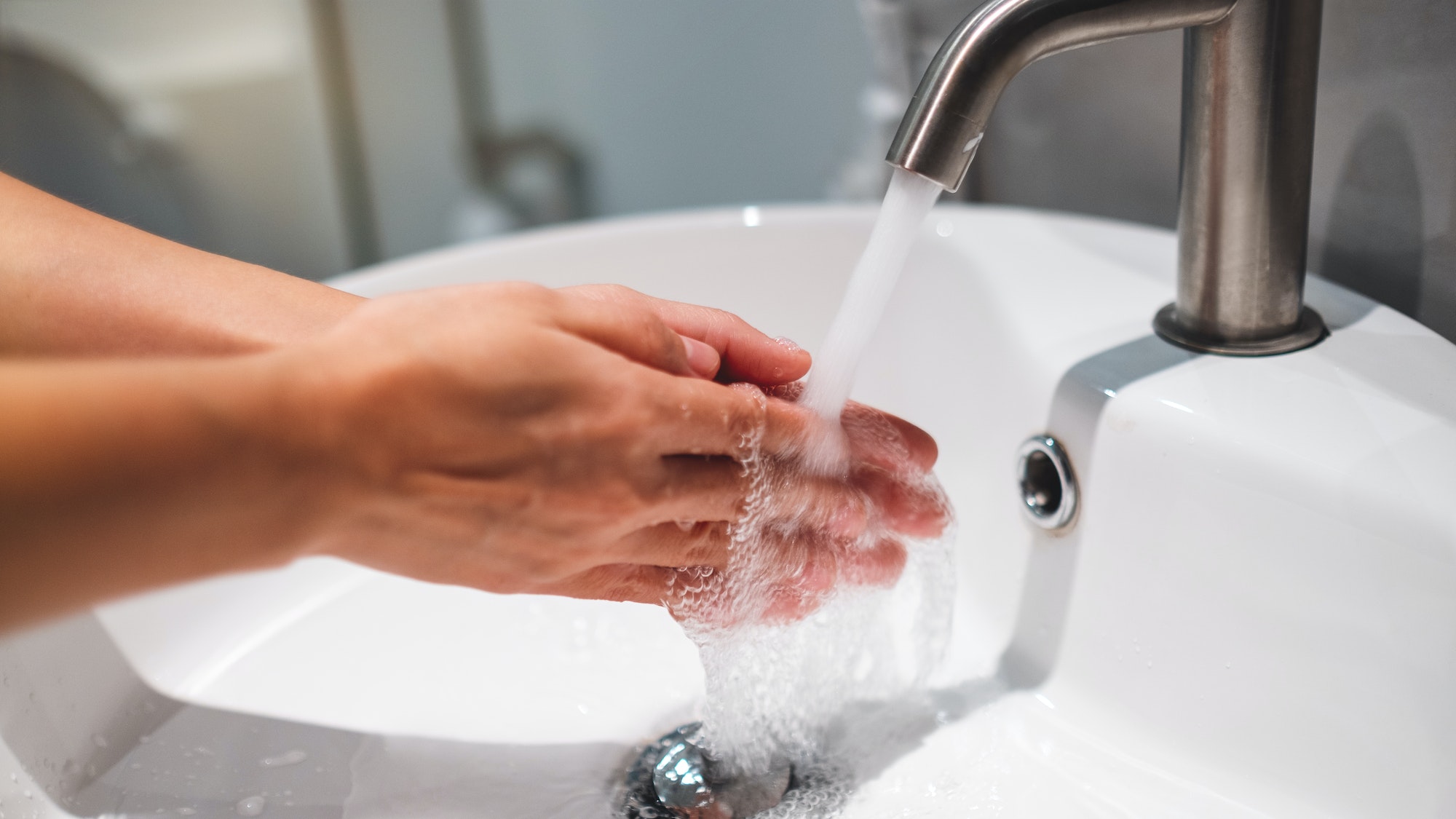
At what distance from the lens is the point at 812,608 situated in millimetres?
335

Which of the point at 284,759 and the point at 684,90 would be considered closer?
the point at 284,759

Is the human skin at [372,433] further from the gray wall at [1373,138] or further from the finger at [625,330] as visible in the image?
the gray wall at [1373,138]

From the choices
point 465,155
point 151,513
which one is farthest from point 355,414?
point 465,155

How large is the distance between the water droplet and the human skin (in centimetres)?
12

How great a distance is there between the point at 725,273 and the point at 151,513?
35cm

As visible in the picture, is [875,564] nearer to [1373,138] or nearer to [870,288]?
[870,288]

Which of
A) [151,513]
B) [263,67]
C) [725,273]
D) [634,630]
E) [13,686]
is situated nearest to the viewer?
[151,513]

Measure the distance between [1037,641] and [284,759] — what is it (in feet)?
0.92

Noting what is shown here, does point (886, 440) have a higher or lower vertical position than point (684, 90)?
lower

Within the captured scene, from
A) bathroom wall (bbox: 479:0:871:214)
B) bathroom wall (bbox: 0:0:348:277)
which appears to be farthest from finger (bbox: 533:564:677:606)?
bathroom wall (bbox: 0:0:348:277)

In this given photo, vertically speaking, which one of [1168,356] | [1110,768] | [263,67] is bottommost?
[1110,768]

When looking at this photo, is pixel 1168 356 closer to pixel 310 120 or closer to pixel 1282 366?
pixel 1282 366

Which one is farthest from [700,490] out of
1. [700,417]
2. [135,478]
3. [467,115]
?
[467,115]

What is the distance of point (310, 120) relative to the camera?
3.92 ft
